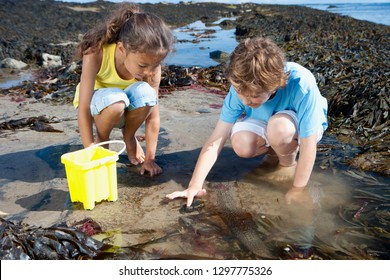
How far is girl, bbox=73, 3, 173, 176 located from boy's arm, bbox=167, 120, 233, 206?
1.45 feet

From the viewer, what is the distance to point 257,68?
2.15m

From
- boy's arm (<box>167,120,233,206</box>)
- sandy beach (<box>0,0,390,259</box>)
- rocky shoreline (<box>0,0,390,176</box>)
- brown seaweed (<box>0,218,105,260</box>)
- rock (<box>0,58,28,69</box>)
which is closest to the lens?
brown seaweed (<box>0,218,105,260</box>)

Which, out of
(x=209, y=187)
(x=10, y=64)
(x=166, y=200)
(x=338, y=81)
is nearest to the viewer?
(x=166, y=200)

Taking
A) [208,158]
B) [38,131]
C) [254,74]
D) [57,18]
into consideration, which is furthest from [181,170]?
[57,18]

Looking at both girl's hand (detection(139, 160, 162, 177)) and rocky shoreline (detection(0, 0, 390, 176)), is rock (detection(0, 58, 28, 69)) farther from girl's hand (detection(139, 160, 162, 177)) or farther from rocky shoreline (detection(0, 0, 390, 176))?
girl's hand (detection(139, 160, 162, 177))

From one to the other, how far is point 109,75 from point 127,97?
0.22 meters

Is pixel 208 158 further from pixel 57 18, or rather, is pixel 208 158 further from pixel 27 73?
pixel 57 18

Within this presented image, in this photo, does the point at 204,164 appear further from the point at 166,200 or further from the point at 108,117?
the point at 108,117

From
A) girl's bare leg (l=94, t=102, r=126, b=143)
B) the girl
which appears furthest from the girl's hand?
girl's bare leg (l=94, t=102, r=126, b=143)

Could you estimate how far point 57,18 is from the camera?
15.8 meters

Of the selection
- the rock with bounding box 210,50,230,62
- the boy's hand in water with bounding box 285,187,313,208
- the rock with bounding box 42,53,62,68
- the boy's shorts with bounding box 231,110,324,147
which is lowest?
the rock with bounding box 42,53,62,68

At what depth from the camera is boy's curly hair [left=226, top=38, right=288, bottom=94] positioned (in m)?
2.16

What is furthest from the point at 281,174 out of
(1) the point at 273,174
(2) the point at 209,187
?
(2) the point at 209,187

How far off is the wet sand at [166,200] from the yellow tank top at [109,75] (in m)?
0.60
